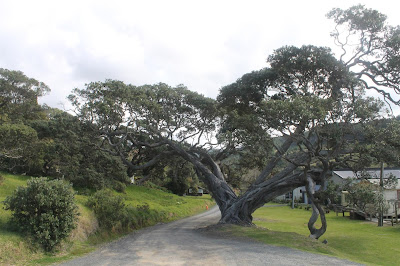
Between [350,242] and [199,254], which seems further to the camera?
[350,242]

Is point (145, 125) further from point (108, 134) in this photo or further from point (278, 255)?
point (278, 255)

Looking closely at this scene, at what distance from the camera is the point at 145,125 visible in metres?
22.4

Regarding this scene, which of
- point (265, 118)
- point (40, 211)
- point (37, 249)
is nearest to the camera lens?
point (37, 249)

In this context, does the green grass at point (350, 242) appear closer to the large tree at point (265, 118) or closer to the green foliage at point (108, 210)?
the large tree at point (265, 118)

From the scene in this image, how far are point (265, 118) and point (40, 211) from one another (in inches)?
435

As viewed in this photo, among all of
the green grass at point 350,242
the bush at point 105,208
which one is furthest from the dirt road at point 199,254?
the bush at point 105,208

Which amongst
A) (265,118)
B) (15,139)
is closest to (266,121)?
(265,118)

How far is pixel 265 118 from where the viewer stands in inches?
634

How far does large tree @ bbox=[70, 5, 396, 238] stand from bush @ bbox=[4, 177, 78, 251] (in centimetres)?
829

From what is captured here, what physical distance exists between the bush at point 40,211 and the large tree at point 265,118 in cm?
829

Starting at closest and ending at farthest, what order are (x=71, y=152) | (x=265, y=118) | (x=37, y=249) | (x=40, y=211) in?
1. (x=37, y=249)
2. (x=40, y=211)
3. (x=265, y=118)
4. (x=71, y=152)

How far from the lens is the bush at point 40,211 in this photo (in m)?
11.7

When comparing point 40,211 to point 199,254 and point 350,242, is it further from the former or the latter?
point 350,242

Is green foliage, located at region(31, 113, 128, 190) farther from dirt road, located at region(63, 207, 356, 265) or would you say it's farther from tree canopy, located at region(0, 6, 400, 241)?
dirt road, located at region(63, 207, 356, 265)
